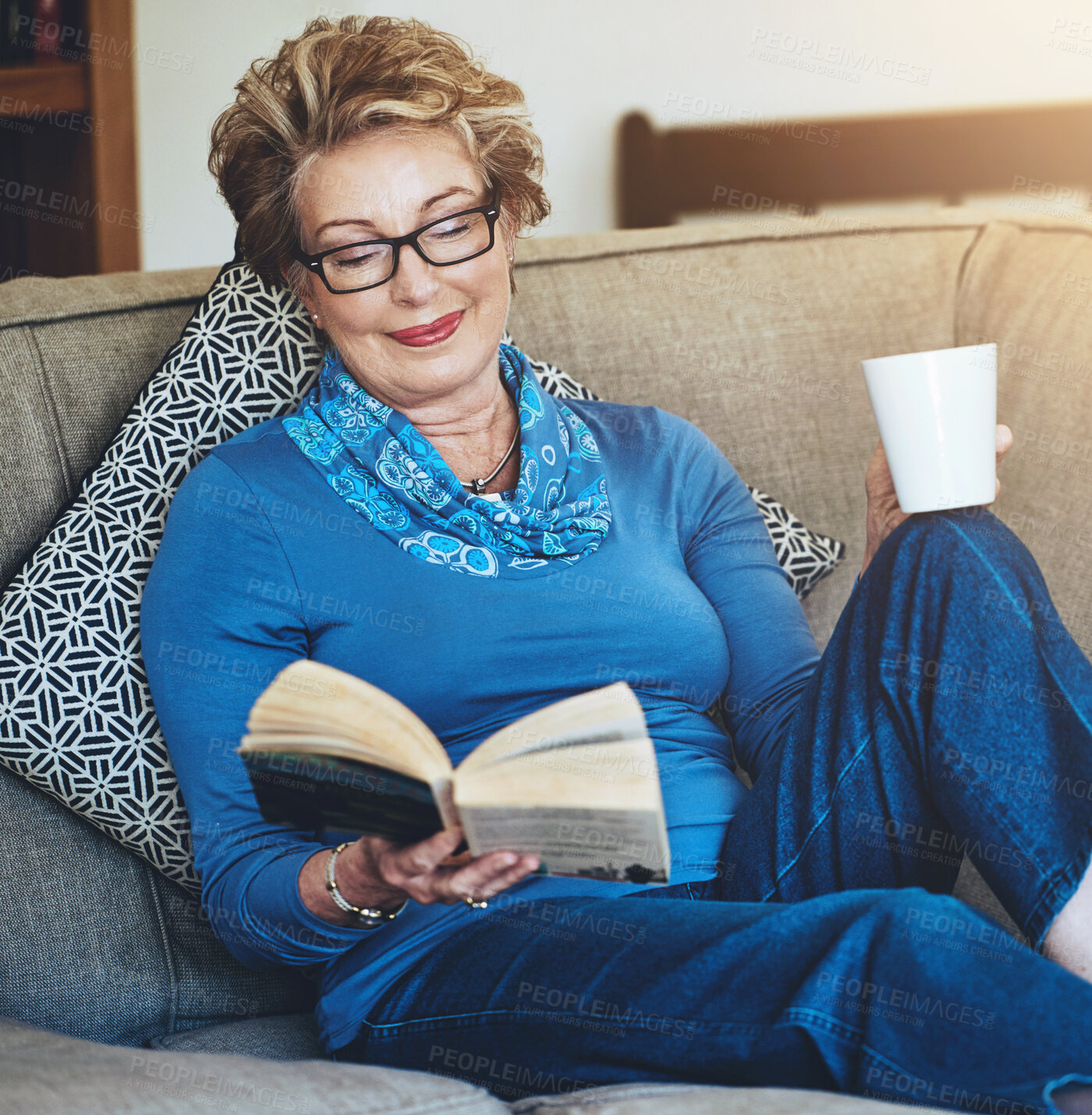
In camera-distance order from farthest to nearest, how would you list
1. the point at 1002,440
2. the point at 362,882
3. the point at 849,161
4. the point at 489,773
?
the point at 849,161, the point at 1002,440, the point at 362,882, the point at 489,773

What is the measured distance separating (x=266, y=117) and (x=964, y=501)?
28.5 inches

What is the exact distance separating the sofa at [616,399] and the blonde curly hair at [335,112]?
21cm

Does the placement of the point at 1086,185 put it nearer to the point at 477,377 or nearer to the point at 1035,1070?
the point at 477,377

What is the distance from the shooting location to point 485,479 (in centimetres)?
121

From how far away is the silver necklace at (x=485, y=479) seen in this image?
118 cm

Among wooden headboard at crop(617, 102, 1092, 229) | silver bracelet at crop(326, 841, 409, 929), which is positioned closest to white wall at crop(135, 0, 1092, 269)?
wooden headboard at crop(617, 102, 1092, 229)

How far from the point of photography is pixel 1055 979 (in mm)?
725

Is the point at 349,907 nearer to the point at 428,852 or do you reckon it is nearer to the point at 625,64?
the point at 428,852

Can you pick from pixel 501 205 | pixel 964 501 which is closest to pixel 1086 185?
pixel 501 205

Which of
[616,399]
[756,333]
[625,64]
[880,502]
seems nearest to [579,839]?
[880,502]

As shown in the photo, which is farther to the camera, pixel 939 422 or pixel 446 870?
pixel 939 422

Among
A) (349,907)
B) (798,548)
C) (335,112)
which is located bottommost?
(349,907)

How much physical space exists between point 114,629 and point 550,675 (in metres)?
0.40

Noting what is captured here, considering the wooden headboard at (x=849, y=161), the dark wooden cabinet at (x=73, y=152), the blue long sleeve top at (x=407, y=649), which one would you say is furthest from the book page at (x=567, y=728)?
the wooden headboard at (x=849, y=161)
